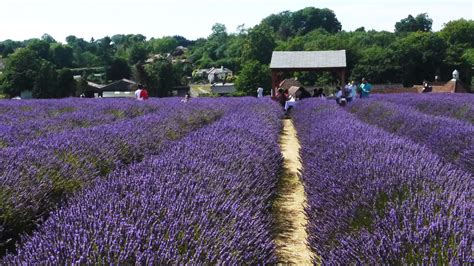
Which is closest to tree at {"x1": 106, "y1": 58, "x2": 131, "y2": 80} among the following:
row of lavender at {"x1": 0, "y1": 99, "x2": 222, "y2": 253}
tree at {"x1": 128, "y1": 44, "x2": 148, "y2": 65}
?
tree at {"x1": 128, "y1": 44, "x2": 148, "y2": 65}

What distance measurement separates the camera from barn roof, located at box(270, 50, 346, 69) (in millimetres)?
22094

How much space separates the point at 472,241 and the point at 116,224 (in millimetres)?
1446

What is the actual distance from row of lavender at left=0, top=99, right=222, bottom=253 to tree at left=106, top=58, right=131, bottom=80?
87.6 meters

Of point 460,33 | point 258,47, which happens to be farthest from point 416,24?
point 258,47

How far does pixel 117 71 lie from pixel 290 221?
89.8 meters

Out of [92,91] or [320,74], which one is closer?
[320,74]

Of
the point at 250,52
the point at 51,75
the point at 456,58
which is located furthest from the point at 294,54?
the point at 250,52

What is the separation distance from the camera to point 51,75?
5228 cm

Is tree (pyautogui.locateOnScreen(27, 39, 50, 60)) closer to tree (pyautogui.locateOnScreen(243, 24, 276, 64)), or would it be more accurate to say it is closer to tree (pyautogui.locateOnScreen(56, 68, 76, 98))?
tree (pyautogui.locateOnScreen(243, 24, 276, 64))

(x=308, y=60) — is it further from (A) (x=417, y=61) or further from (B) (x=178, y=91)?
(B) (x=178, y=91)

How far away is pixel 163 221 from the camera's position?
7.25 feet

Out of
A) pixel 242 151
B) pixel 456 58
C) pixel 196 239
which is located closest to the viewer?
pixel 196 239

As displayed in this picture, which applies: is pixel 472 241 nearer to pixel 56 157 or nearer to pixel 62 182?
pixel 62 182

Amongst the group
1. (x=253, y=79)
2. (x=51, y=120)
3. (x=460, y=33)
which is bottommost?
(x=253, y=79)
